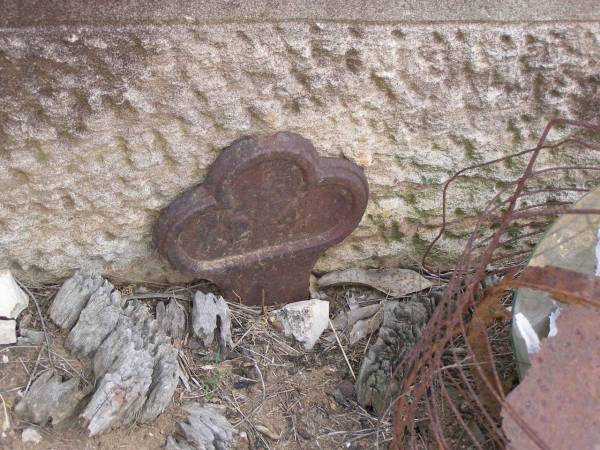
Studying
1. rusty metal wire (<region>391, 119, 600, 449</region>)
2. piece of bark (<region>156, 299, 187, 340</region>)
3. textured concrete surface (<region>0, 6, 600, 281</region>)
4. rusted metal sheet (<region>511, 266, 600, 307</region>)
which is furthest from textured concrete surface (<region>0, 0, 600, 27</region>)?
piece of bark (<region>156, 299, 187, 340</region>)

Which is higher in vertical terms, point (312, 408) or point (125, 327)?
point (125, 327)

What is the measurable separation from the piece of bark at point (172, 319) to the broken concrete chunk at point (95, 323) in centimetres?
12

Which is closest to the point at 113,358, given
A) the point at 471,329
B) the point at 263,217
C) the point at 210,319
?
the point at 210,319

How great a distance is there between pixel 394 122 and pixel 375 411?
2.16ft

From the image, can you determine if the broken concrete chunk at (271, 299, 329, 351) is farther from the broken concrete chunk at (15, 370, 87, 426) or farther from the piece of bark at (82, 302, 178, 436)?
the broken concrete chunk at (15, 370, 87, 426)

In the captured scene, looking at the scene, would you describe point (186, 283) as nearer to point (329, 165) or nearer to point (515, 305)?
point (329, 165)

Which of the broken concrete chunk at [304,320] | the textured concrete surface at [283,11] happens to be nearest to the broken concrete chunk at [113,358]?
the broken concrete chunk at [304,320]

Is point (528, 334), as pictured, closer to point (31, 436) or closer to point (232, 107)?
point (232, 107)

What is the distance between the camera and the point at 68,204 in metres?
1.62

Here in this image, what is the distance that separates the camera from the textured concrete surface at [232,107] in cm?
145

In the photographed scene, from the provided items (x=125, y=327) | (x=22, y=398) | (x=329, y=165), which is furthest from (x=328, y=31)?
(x=22, y=398)

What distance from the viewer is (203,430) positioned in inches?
60.2

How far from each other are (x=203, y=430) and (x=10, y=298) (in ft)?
1.68

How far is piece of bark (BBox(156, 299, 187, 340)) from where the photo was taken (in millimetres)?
1726
